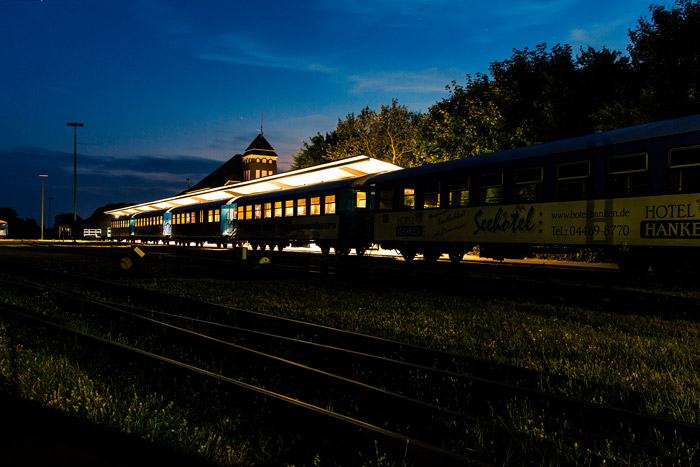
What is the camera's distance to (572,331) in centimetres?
620

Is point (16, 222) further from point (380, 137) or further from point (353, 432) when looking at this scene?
point (353, 432)

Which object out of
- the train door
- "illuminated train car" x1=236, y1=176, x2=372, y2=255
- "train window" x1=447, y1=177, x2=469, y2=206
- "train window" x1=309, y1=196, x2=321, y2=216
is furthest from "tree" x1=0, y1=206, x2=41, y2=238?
"train window" x1=447, y1=177, x2=469, y2=206

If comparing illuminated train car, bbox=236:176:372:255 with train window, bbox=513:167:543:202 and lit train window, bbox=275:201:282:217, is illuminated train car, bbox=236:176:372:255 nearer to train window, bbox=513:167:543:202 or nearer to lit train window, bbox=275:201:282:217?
lit train window, bbox=275:201:282:217

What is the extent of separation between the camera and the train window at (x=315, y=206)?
74.2 feet

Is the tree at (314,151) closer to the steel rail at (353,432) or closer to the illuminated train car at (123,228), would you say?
the illuminated train car at (123,228)

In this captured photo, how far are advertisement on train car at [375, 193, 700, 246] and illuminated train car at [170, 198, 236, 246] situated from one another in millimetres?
18822

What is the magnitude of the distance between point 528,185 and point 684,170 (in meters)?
3.69

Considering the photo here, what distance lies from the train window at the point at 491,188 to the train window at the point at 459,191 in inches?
22.6

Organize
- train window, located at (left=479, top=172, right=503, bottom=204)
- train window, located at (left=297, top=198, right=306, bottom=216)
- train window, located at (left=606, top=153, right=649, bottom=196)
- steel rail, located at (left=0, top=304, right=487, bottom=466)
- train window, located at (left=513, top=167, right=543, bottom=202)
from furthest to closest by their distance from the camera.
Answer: train window, located at (left=297, top=198, right=306, bottom=216) → train window, located at (left=479, top=172, right=503, bottom=204) → train window, located at (left=513, top=167, right=543, bottom=202) → train window, located at (left=606, top=153, right=649, bottom=196) → steel rail, located at (left=0, top=304, right=487, bottom=466)

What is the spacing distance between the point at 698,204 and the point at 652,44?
16776mm

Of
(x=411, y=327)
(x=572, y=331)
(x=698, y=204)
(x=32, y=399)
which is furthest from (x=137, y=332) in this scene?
(x=698, y=204)

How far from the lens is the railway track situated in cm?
306

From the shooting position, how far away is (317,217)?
22625 millimetres

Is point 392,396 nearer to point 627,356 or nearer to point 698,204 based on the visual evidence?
point 627,356
